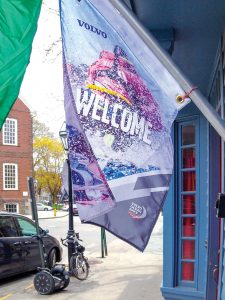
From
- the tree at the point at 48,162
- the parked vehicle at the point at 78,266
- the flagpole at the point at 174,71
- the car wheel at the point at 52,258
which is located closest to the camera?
the flagpole at the point at 174,71

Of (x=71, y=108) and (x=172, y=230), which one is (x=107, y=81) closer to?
(x=71, y=108)

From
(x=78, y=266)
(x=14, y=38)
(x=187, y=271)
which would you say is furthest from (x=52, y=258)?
(x=14, y=38)

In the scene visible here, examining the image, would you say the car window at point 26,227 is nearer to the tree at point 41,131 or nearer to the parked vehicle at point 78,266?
the parked vehicle at point 78,266

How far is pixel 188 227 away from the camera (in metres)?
6.18

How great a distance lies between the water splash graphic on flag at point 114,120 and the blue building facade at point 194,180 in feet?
5.40

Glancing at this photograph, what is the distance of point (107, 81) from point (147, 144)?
1.31 ft

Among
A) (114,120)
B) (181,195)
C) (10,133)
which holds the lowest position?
(181,195)

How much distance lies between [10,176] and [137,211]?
43.5 metres

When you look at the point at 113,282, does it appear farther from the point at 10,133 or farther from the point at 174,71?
the point at 10,133

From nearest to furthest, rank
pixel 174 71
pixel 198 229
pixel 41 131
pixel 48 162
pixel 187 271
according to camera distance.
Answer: pixel 174 71, pixel 198 229, pixel 187 271, pixel 48 162, pixel 41 131

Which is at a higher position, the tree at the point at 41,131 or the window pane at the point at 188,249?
the tree at the point at 41,131

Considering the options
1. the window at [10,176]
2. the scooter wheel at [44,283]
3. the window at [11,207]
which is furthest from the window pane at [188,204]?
the window at [10,176]

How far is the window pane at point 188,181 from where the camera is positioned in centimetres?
624

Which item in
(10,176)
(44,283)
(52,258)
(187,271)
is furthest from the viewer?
(10,176)
